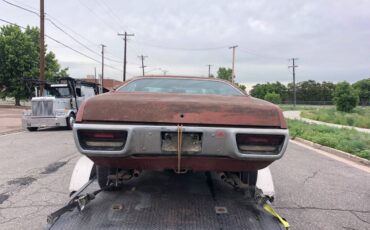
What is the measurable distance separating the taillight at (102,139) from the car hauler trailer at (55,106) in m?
15.3

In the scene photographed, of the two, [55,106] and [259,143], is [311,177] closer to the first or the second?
[259,143]

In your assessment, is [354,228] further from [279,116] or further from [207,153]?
[207,153]

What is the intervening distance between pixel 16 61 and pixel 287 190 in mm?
38686

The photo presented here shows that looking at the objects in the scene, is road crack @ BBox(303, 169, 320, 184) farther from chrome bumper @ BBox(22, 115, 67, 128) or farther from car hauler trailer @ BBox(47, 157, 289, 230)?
chrome bumper @ BBox(22, 115, 67, 128)

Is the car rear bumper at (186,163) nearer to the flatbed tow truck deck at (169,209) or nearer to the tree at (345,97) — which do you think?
the flatbed tow truck deck at (169,209)

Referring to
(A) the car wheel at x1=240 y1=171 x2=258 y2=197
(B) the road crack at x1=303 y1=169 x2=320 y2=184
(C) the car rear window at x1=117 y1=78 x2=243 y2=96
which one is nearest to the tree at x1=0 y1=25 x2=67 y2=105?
(B) the road crack at x1=303 y1=169 x2=320 y2=184

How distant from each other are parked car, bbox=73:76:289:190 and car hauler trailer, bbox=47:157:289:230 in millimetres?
370

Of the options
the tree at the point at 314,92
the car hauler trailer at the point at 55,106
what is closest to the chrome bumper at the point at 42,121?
the car hauler trailer at the point at 55,106

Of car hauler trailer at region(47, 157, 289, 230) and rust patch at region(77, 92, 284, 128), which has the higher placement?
rust patch at region(77, 92, 284, 128)

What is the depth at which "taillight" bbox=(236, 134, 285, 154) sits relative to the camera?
2652 mm

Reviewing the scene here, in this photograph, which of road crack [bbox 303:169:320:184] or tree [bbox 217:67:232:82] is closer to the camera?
road crack [bbox 303:169:320:184]

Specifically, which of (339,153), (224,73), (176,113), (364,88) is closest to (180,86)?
(176,113)

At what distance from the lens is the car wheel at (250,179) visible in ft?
11.2

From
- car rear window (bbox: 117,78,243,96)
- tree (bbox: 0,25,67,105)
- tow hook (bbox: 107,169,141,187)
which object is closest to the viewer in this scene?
tow hook (bbox: 107,169,141,187)
